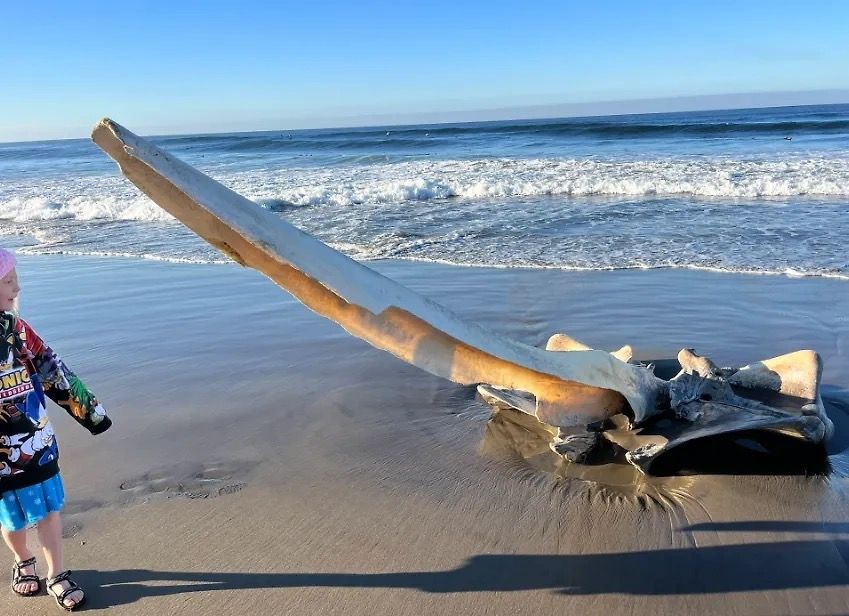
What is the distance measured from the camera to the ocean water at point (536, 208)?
312 inches

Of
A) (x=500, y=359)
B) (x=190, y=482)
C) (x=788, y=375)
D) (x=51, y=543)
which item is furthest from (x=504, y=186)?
(x=51, y=543)

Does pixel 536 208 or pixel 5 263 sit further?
pixel 536 208

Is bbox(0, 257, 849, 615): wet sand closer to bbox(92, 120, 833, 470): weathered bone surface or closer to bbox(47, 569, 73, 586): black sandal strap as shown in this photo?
bbox(47, 569, 73, 586): black sandal strap

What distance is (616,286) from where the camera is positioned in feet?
20.5

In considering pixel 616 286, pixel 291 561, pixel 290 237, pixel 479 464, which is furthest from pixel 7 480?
pixel 616 286

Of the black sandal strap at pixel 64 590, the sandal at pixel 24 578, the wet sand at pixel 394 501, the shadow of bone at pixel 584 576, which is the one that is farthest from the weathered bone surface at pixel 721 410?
the sandal at pixel 24 578

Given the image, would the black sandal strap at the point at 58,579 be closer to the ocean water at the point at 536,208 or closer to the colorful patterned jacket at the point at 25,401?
the colorful patterned jacket at the point at 25,401

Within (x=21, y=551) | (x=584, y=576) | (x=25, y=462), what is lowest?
(x=584, y=576)

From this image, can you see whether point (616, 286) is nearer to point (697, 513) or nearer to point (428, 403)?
point (428, 403)

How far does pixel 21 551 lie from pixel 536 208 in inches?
417

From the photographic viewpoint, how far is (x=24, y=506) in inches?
90.0

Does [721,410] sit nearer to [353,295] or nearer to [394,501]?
[394,501]

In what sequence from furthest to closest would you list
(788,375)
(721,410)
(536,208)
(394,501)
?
(536,208), (788,375), (721,410), (394,501)

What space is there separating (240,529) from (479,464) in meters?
1.11
